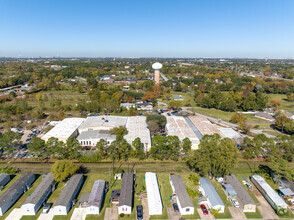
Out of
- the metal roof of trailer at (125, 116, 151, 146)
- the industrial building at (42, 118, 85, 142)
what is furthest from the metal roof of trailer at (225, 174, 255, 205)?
the industrial building at (42, 118, 85, 142)

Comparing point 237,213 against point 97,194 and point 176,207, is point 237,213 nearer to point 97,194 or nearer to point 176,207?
point 176,207

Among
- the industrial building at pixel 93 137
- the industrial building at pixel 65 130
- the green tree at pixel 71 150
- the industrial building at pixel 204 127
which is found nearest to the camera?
the green tree at pixel 71 150

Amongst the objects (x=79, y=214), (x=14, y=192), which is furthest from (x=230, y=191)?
(x=14, y=192)

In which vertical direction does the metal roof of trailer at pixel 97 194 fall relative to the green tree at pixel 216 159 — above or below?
below

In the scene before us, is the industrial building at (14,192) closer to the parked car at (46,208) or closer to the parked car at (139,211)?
the parked car at (46,208)

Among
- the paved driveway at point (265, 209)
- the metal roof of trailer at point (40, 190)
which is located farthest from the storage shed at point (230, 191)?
the metal roof of trailer at point (40, 190)

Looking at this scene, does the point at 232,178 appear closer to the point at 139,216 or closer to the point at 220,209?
the point at 220,209

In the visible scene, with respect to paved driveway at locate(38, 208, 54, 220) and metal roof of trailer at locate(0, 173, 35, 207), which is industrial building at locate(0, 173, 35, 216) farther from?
paved driveway at locate(38, 208, 54, 220)
